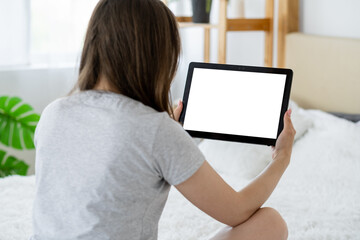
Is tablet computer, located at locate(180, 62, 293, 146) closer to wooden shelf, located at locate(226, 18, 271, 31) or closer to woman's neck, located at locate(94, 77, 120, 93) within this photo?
woman's neck, located at locate(94, 77, 120, 93)

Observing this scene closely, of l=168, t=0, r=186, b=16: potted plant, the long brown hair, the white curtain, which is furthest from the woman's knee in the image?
l=168, t=0, r=186, b=16: potted plant

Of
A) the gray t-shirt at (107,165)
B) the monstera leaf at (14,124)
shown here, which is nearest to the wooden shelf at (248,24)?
the monstera leaf at (14,124)

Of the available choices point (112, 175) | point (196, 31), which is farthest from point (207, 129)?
point (196, 31)

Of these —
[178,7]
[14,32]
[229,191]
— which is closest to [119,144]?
[229,191]

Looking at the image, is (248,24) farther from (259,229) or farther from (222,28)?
(259,229)

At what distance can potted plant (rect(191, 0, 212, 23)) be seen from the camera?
2.71 m

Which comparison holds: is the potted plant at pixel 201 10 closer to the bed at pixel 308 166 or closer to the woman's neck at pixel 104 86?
the bed at pixel 308 166

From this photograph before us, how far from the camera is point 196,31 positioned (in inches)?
136

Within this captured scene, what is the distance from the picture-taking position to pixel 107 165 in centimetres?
94

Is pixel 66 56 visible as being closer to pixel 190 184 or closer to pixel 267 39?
pixel 267 39

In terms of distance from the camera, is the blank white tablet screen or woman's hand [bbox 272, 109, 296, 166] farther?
the blank white tablet screen

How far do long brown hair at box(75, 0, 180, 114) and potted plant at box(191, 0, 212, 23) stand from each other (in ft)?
5.65

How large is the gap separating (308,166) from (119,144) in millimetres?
1208

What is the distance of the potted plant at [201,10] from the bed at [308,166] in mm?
384
